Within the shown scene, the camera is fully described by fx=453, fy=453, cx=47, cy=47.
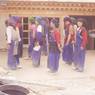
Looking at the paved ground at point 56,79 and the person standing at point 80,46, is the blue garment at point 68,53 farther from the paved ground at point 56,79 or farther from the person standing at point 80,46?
the person standing at point 80,46

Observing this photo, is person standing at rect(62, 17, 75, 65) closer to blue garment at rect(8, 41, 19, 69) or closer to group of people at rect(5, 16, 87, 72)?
group of people at rect(5, 16, 87, 72)

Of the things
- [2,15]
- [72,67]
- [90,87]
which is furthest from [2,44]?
[90,87]

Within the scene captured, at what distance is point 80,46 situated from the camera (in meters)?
14.0

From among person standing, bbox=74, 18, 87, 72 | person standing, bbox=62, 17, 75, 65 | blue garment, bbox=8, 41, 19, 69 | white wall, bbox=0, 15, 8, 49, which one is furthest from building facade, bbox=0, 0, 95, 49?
person standing, bbox=74, 18, 87, 72

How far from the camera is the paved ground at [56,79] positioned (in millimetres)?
11533

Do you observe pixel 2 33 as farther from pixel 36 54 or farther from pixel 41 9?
pixel 36 54

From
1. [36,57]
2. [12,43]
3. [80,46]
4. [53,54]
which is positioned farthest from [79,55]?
[12,43]

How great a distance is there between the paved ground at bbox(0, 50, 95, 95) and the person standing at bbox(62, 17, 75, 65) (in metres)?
0.26

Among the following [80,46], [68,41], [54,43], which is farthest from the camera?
[68,41]

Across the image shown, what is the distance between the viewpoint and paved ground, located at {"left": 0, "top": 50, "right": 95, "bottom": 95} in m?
11.5

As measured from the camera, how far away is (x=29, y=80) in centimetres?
1272

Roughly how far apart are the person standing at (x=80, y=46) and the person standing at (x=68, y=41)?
2.04 ft

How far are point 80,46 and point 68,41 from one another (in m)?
Answer: 1.05

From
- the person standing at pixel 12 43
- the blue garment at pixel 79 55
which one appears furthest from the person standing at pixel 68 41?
the person standing at pixel 12 43
